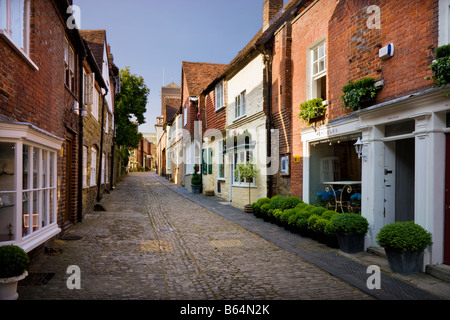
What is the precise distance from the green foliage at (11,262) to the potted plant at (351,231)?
18.4 feet

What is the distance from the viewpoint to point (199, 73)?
2508 cm

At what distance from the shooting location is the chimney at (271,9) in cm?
1409

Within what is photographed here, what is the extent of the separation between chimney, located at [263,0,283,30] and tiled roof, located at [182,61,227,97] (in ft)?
32.1

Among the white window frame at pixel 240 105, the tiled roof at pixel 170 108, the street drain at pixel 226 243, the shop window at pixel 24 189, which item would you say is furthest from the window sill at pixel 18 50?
the tiled roof at pixel 170 108

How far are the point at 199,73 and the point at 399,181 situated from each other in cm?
1960

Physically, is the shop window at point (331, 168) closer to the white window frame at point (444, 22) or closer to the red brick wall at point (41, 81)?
the white window frame at point (444, 22)

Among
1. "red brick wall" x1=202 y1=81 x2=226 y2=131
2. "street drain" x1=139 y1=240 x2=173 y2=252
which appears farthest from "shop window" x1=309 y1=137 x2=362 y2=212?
"red brick wall" x1=202 y1=81 x2=226 y2=131

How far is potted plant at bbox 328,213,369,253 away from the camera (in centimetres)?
719

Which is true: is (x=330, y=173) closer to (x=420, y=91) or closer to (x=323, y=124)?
(x=323, y=124)

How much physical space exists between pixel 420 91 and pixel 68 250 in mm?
7276

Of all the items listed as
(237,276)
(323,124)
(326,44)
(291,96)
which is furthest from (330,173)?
(237,276)

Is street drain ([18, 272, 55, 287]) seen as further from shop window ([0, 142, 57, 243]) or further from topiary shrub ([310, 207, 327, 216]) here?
topiary shrub ([310, 207, 327, 216])

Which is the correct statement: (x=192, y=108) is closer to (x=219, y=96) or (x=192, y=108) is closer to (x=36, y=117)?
(x=219, y=96)

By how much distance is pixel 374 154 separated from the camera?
24.0 feet
